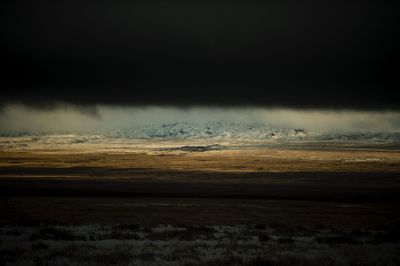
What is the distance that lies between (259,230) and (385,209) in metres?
27.6

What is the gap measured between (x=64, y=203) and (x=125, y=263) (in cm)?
3858

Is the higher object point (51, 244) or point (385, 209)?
point (51, 244)

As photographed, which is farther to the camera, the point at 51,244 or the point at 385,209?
the point at 385,209

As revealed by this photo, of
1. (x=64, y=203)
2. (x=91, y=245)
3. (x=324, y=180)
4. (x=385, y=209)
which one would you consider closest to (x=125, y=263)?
(x=91, y=245)

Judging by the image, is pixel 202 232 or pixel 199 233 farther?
pixel 202 232

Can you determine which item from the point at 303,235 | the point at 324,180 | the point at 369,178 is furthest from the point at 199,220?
the point at 369,178

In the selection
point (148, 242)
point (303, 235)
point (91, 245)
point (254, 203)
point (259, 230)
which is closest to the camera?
point (91, 245)

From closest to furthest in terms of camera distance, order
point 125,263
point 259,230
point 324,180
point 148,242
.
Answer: point 125,263
point 148,242
point 259,230
point 324,180

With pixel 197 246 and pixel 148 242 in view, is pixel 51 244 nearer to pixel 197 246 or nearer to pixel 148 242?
pixel 148 242

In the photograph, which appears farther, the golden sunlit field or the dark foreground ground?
the golden sunlit field

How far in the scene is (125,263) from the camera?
19.3m

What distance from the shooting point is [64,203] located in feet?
182

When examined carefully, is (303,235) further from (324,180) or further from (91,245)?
(324,180)

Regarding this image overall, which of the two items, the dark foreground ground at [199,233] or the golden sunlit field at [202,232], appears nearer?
the dark foreground ground at [199,233]
